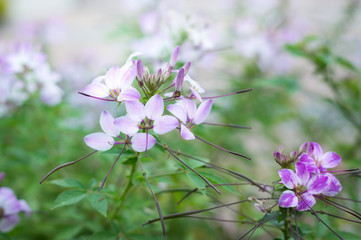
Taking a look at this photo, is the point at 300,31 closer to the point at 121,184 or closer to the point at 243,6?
the point at 243,6

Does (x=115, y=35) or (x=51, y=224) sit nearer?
(x=51, y=224)

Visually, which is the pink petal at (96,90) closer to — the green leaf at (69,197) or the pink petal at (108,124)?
the pink petal at (108,124)

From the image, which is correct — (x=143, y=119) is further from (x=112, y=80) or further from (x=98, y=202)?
(x=98, y=202)

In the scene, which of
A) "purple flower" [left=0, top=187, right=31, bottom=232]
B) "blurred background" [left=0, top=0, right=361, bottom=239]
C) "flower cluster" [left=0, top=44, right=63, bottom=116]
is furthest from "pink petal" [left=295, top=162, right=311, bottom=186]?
"flower cluster" [left=0, top=44, right=63, bottom=116]

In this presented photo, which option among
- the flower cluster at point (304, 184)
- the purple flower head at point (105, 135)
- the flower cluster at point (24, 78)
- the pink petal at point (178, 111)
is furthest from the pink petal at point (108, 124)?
the flower cluster at point (24, 78)

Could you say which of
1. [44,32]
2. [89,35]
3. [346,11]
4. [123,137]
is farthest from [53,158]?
[89,35]

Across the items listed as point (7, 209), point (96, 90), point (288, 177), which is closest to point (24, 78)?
point (7, 209)
